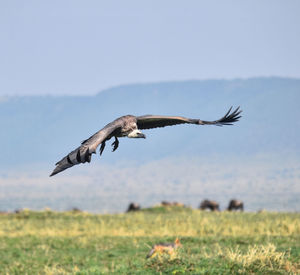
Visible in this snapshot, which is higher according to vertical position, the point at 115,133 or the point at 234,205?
the point at 115,133

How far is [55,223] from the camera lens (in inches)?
1229

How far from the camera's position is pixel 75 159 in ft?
27.9

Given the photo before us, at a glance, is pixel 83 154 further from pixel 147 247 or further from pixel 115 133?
pixel 147 247

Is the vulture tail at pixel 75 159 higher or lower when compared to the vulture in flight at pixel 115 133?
lower

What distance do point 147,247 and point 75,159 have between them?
11663 mm

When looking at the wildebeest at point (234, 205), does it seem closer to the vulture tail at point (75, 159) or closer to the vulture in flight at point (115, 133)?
the vulture in flight at point (115, 133)

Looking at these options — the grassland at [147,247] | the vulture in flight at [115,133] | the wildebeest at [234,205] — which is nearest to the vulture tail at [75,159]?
the vulture in flight at [115,133]

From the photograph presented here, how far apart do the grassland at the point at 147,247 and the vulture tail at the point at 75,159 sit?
6046 millimetres

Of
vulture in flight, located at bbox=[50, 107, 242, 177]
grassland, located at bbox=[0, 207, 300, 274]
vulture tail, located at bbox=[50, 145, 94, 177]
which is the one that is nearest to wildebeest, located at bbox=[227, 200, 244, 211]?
grassland, located at bbox=[0, 207, 300, 274]

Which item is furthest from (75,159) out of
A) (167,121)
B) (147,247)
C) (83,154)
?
(147,247)

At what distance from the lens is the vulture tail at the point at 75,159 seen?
8.42 metres

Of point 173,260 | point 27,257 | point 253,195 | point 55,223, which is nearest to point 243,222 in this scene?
point 55,223

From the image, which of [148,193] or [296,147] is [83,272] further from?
[296,147]

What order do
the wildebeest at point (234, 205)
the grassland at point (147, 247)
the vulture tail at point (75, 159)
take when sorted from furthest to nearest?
the wildebeest at point (234, 205)
the grassland at point (147, 247)
the vulture tail at point (75, 159)
